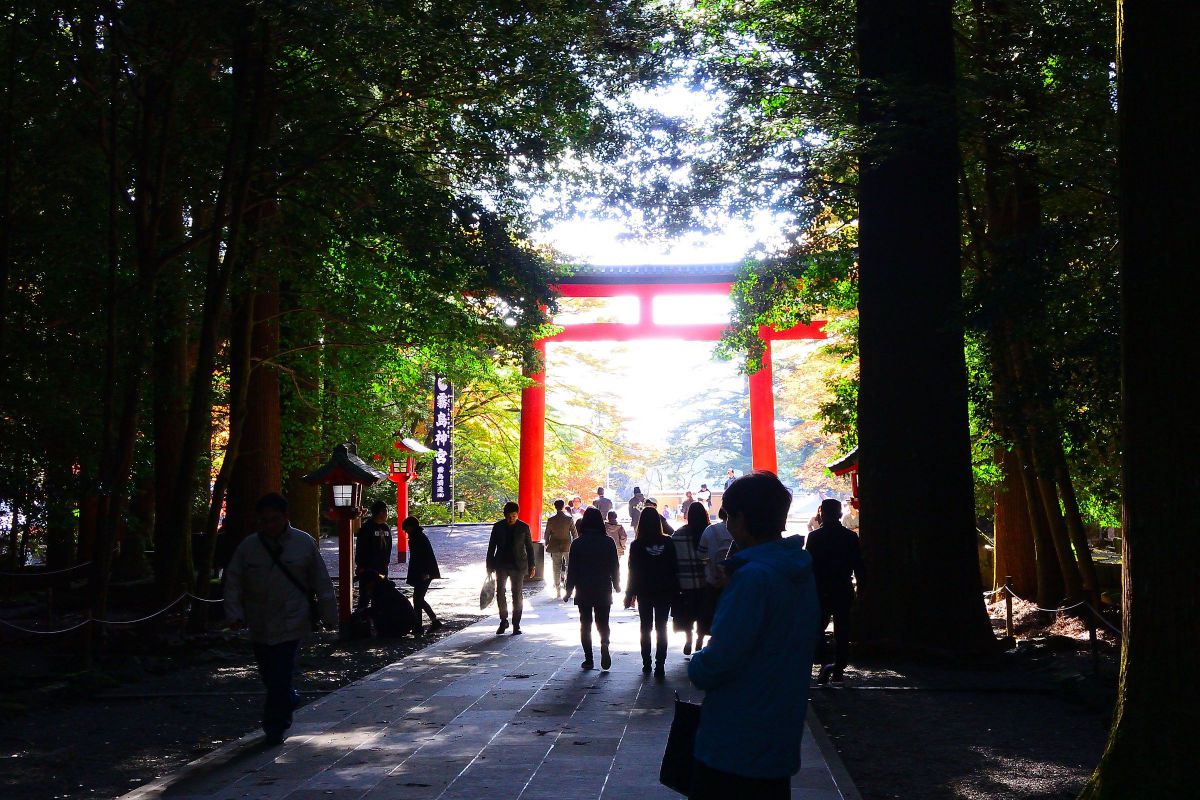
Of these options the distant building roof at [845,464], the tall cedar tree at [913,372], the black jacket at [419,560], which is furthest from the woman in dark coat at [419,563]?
the distant building roof at [845,464]

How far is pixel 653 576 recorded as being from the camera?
32.2 feet

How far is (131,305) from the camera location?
1216 cm

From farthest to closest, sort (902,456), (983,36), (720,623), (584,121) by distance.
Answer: (584,121) < (983,36) < (902,456) < (720,623)

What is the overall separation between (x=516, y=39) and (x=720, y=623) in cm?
1008

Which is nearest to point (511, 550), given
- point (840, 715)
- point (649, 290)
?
point (840, 715)

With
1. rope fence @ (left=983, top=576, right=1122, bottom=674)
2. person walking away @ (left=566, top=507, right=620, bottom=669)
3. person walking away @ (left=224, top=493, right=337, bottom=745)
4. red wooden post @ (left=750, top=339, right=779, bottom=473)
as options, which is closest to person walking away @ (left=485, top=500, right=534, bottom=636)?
person walking away @ (left=566, top=507, right=620, bottom=669)

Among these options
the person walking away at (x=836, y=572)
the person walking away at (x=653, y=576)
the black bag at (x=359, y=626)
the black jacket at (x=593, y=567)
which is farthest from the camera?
the black bag at (x=359, y=626)

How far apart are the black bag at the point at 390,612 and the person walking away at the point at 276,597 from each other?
6.43m

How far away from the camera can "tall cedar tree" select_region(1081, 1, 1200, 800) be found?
4.17m

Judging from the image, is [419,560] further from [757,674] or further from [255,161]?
[757,674]

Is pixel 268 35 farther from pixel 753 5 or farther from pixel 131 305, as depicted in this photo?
pixel 753 5

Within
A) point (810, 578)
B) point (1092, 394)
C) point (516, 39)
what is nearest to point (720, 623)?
point (810, 578)

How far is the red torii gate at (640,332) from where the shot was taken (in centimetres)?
2769

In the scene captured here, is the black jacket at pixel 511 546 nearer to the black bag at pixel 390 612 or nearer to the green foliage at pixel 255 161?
the black bag at pixel 390 612
